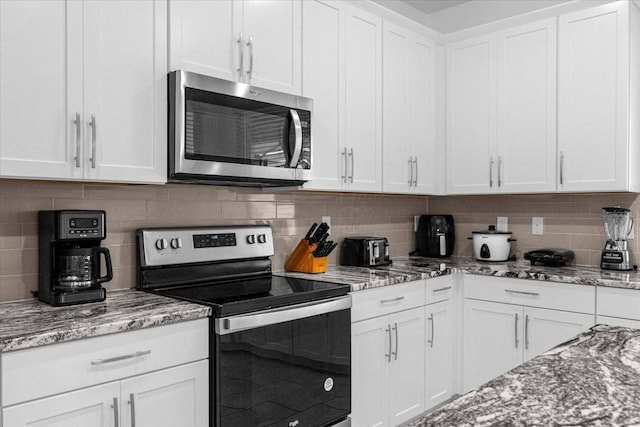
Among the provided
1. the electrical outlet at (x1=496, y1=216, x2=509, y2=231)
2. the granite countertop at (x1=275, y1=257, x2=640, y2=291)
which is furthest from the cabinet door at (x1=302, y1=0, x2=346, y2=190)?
the electrical outlet at (x1=496, y1=216, x2=509, y2=231)

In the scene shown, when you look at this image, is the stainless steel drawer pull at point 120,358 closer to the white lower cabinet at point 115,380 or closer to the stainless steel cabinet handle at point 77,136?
the white lower cabinet at point 115,380

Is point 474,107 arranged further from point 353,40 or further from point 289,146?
point 289,146

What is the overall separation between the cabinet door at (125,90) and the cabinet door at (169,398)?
769 millimetres

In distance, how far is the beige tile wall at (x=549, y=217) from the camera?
125 inches

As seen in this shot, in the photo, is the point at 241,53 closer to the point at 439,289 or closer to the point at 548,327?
Answer: the point at 439,289

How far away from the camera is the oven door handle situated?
183 cm

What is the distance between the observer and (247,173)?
2.29 meters

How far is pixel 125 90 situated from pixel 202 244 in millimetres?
822

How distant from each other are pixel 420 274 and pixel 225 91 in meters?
1.49

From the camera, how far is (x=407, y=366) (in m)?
2.82

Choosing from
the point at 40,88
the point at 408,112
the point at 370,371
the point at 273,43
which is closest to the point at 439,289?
the point at 370,371

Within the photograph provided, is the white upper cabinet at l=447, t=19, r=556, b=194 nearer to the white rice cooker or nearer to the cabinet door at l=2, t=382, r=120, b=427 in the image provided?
the white rice cooker

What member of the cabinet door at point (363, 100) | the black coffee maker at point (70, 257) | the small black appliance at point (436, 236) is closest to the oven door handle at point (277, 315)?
the black coffee maker at point (70, 257)

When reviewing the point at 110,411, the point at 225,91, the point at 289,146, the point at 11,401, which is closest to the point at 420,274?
the point at 289,146
